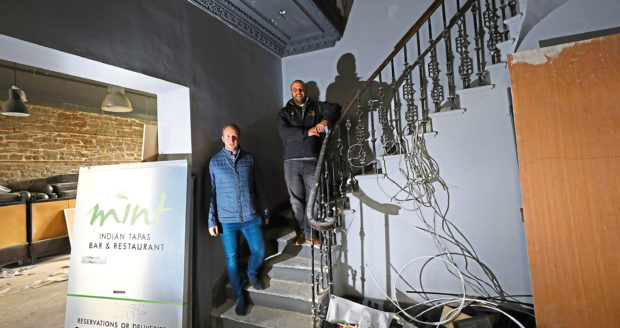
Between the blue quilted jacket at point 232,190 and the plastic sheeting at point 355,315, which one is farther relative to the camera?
the blue quilted jacket at point 232,190

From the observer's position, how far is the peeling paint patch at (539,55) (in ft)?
4.68

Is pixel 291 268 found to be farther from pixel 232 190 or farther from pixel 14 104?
pixel 14 104

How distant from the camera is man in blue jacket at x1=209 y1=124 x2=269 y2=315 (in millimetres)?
2404

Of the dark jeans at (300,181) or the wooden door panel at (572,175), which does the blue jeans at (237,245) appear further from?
the wooden door panel at (572,175)

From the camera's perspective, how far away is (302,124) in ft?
9.27

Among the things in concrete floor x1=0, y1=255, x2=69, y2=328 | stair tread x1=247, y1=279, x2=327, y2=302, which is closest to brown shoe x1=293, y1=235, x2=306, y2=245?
stair tread x1=247, y1=279, x2=327, y2=302

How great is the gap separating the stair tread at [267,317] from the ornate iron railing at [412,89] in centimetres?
18

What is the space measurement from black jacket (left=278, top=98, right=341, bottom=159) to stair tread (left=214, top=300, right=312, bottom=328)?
1467 millimetres

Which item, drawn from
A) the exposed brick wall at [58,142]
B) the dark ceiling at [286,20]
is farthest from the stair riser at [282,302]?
the exposed brick wall at [58,142]

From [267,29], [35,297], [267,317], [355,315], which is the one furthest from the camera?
[267,29]

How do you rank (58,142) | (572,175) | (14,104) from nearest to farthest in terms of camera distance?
(572,175), (14,104), (58,142)

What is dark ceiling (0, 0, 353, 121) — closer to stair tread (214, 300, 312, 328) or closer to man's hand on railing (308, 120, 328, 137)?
man's hand on railing (308, 120, 328, 137)

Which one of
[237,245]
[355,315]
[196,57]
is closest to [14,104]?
[196,57]

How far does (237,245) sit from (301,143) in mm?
1148
